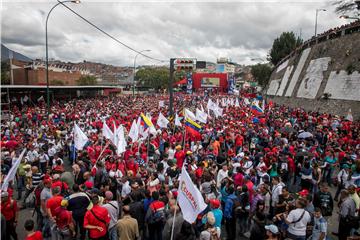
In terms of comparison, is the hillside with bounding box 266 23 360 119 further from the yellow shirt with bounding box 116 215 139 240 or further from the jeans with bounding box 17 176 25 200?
the jeans with bounding box 17 176 25 200

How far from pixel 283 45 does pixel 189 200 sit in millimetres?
62764

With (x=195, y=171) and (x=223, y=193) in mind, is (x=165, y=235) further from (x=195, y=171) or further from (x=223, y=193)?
(x=195, y=171)

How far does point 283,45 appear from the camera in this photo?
2388 inches

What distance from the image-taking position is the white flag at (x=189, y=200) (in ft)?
15.5

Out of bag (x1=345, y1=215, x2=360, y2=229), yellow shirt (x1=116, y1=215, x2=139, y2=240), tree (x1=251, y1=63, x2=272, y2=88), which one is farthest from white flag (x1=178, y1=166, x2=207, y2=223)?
tree (x1=251, y1=63, x2=272, y2=88)

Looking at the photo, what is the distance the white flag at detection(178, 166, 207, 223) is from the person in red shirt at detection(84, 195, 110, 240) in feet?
5.06

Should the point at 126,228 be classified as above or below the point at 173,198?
below

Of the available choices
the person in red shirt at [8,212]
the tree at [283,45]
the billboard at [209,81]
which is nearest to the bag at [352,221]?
the person in red shirt at [8,212]

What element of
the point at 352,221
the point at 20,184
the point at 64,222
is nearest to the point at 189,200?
the point at 64,222

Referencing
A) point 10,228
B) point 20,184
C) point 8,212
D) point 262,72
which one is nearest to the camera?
point 8,212

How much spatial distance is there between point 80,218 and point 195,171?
3.43 metres

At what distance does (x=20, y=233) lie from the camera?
697 centimetres

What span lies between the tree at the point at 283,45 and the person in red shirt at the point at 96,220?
61000 mm

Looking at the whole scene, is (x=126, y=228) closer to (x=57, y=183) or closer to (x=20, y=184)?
(x=57, y=183)
